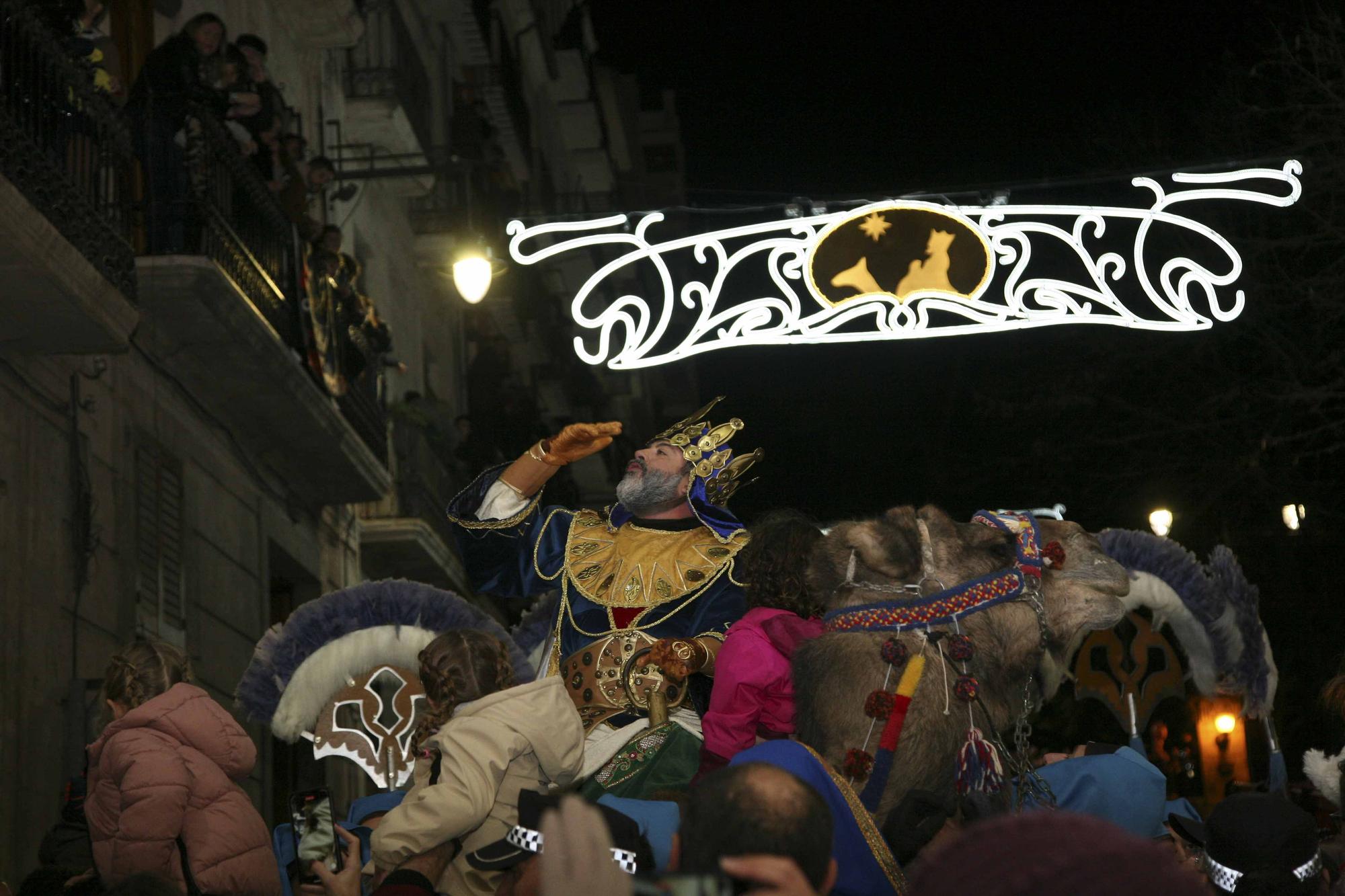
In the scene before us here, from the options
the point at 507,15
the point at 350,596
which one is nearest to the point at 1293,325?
the point at 350,596

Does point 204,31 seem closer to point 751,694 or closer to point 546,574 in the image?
point 546,574

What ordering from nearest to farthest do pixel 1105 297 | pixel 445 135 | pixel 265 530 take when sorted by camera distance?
Answer: pixel 1105 297 < pixel 265 530 < pixel 445 135

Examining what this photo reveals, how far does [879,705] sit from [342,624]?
7.88 ft

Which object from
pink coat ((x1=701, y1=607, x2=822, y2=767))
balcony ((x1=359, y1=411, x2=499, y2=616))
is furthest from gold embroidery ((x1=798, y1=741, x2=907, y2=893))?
balcony ((x1=359, y1=411, x2=499, y2=616))

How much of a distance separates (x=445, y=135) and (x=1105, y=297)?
15068 mm

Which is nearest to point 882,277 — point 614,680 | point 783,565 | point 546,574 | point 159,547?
point 546,574

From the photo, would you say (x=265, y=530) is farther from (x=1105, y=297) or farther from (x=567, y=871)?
(x=567, y=871)

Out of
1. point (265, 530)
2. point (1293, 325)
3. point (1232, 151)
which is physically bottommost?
point (265, 530)

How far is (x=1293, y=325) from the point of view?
1709 cm

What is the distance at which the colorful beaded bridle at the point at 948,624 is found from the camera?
17.8 ft

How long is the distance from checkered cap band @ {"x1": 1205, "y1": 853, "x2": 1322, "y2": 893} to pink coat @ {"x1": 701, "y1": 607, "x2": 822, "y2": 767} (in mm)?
1289

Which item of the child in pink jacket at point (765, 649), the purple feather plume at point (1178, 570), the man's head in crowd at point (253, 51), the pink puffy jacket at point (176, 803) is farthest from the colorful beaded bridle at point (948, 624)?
the man's head in crowd at point (253, 51)

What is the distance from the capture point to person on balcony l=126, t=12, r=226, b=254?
1184 cm

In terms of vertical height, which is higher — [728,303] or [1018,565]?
[728,303]
